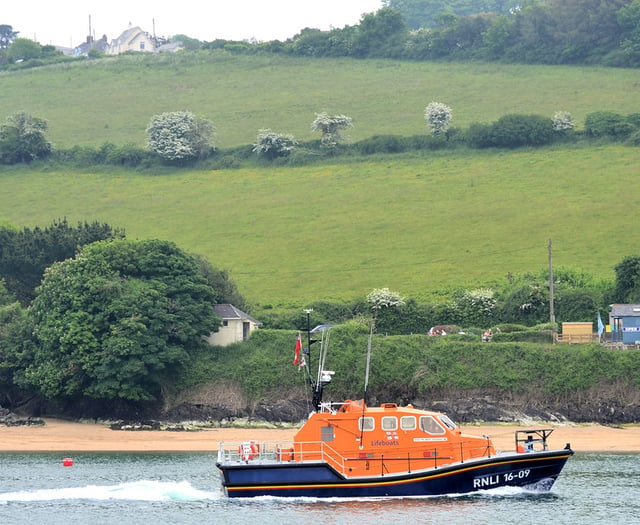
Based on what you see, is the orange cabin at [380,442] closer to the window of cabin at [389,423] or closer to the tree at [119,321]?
the window of cabin at [389,423]

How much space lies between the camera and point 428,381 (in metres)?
66.4

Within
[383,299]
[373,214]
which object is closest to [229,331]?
[383,299]

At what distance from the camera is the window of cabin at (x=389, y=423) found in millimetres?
41062

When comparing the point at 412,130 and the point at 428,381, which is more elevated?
the point at 412,130

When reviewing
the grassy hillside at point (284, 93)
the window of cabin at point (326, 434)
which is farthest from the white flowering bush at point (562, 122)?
the window of cabin at point (326, 434)

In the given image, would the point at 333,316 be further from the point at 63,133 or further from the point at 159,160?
the point at 63,133

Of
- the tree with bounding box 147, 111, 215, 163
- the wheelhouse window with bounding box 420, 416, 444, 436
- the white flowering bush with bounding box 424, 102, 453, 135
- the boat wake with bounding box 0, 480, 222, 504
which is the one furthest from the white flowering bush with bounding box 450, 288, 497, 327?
the tree with bounding box 147, 111, 215, 163

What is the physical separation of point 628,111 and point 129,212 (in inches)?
1951

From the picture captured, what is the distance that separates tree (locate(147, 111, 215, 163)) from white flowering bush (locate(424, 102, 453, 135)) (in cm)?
2215

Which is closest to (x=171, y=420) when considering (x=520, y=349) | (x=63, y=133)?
(x=520, y=349)

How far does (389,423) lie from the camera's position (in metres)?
41.1

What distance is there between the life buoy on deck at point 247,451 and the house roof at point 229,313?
30.5 meters

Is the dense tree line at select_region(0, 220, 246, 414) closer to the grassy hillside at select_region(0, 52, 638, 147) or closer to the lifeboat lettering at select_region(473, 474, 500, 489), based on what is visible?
the lifeboat lettering at select_region(473, 474, 500, 489)

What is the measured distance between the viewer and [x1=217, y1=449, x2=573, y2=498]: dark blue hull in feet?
133
